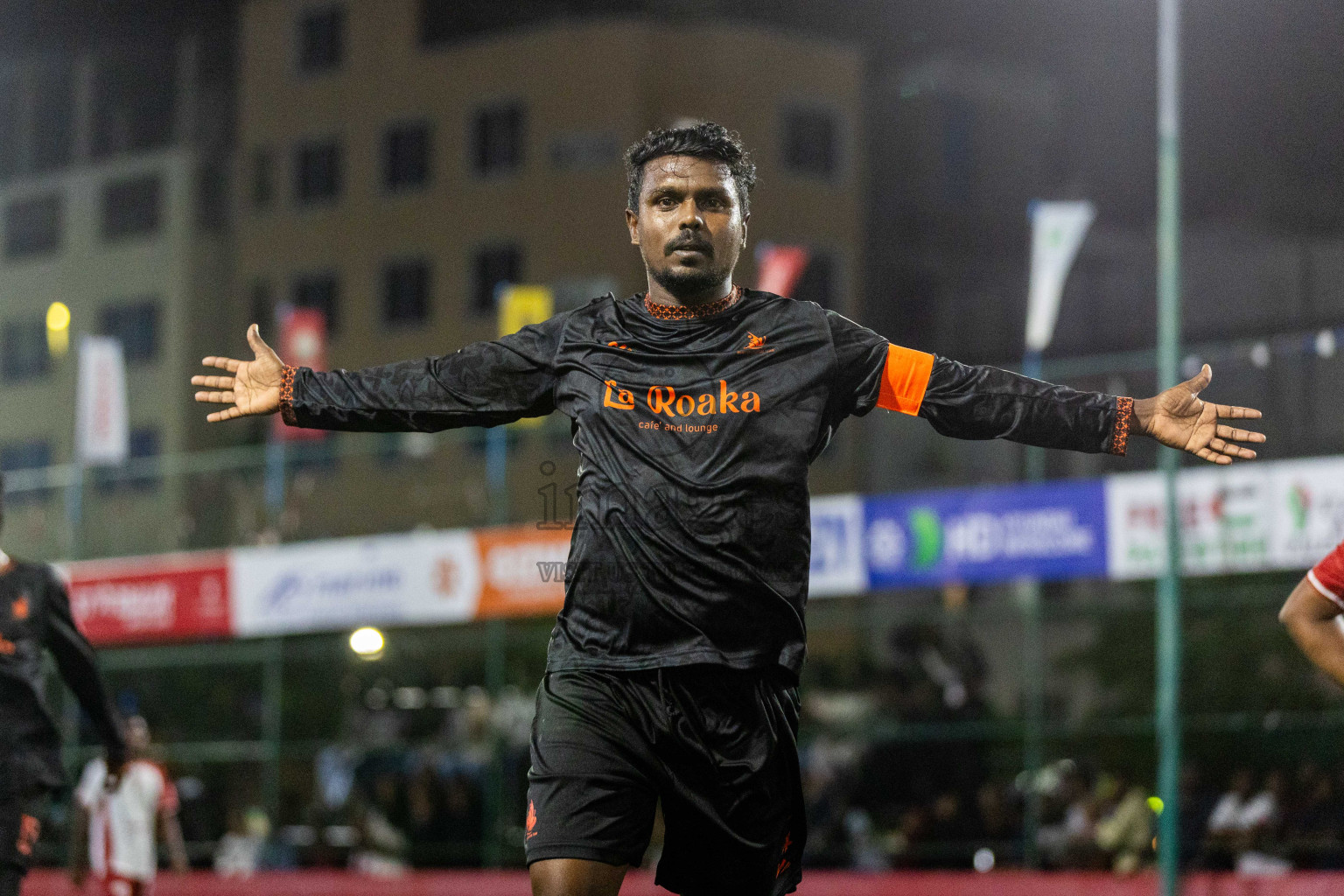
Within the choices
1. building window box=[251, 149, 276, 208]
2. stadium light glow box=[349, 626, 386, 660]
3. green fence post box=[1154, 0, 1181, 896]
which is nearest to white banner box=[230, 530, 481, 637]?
stadium light glow box=[349, 626, 386, 660]

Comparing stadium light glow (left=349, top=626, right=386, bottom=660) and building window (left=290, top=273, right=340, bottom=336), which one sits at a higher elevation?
building window (left=290, top=273, right=340, bottom=336)

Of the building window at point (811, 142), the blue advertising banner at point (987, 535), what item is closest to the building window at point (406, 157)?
the building window at point (811, 142)

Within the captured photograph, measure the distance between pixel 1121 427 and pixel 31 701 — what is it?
390 cm

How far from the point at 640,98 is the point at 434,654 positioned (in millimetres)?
22168

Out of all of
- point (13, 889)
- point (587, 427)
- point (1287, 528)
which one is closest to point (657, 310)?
point (587, 427)

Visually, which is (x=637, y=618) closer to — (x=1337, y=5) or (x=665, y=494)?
(x=665, y=494)

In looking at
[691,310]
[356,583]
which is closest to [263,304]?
[356,583]

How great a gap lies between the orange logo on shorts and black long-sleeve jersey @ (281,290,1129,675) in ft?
8.27

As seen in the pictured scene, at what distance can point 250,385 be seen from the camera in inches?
186

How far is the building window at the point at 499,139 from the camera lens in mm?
40781

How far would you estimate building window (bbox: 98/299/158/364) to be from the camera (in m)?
46.4

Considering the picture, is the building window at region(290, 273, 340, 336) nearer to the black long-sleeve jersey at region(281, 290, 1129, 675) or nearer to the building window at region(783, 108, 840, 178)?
the building window at region(783, 108, 840, 178)

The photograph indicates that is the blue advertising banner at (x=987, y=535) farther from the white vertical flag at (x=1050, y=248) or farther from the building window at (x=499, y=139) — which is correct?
the building window at (x=499, y=139)

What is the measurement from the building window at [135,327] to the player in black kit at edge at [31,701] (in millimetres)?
40379
